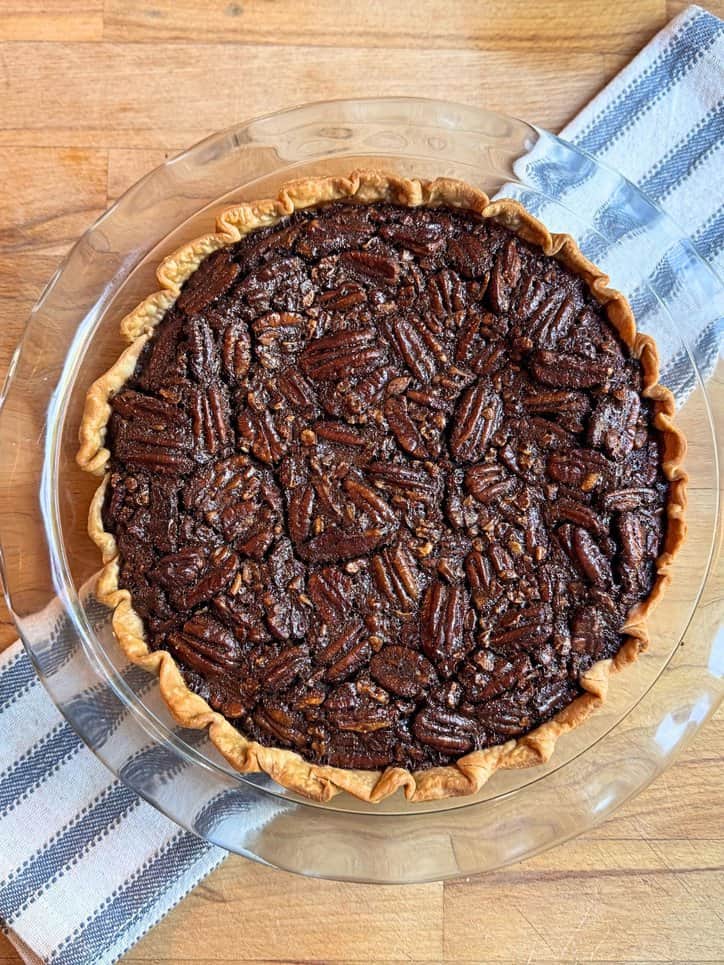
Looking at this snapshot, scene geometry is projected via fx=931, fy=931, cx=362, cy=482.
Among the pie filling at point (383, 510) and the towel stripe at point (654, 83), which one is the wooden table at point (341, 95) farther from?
the pie filling at point (383, 510)

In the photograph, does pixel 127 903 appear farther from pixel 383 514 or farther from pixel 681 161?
pixel 681 161

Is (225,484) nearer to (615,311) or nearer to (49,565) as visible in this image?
(49,565)

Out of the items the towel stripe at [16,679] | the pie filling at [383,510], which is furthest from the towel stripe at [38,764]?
the pie filling at [383,510]

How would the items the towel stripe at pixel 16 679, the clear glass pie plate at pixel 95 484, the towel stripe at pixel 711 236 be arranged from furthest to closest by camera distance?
the towel stripe at pixel 711 236 < the towel stripe at pixel 16 679 < the clear glass pie plate at pixel 95 484

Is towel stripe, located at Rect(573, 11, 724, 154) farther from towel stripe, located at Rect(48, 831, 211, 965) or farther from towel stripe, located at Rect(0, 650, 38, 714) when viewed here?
towel stripe, located at Rect(48, 831, 211, 965)

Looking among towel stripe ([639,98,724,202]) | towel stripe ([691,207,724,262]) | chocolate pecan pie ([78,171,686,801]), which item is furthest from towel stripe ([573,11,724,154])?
chocolate pecan pie ([78,171,686,801])

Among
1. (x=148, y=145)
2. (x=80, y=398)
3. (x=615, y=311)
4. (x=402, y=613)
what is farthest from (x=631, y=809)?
(x=148, y=145)

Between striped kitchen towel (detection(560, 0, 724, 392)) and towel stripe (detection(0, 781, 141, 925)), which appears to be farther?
striped kitchen towel (detection(560, 0, 724, 392))
